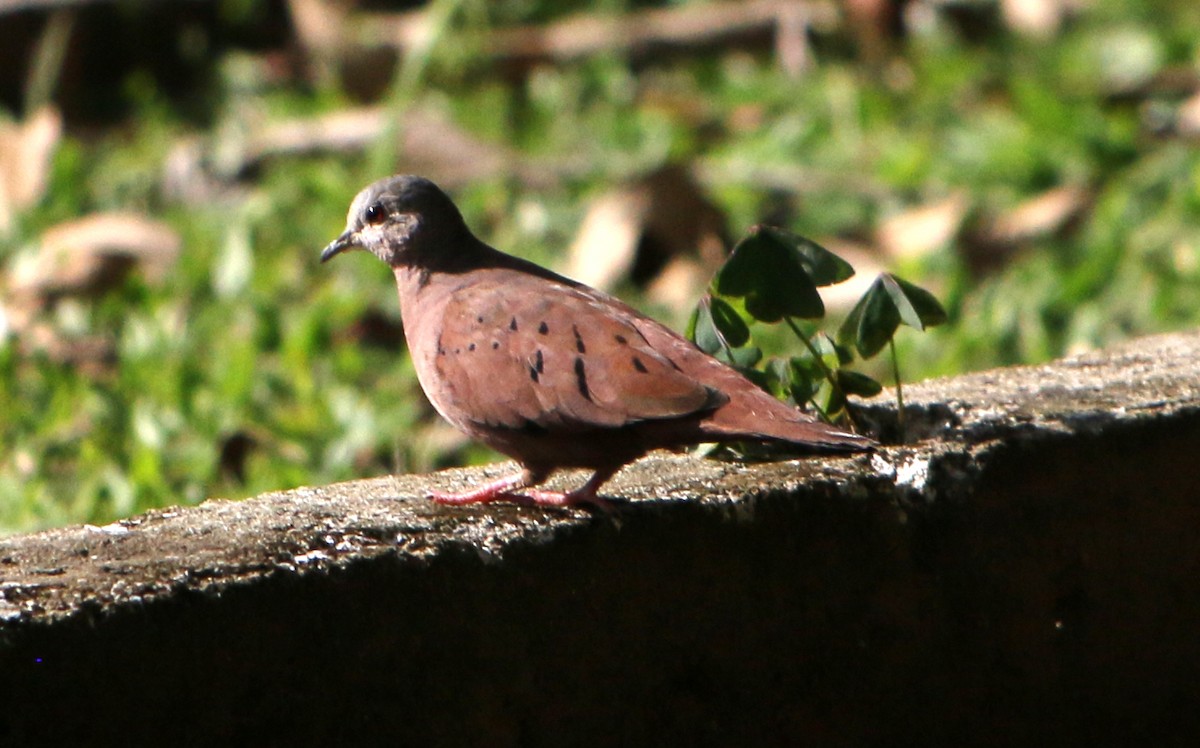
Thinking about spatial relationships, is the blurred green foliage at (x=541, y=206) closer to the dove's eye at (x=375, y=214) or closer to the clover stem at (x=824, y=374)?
the dove's eye at (x=375, y=214)

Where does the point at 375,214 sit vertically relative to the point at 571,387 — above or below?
above

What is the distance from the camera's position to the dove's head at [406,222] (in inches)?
158

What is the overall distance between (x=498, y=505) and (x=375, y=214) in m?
1.36

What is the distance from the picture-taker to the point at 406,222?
4.06 meters

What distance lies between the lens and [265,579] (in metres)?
2.54

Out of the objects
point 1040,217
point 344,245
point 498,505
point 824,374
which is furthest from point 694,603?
point 1040,217

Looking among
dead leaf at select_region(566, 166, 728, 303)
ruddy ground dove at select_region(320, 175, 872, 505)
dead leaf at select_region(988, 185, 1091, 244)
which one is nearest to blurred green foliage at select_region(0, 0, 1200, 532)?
dead leaf at select_region(988, 185, 1091, 244)

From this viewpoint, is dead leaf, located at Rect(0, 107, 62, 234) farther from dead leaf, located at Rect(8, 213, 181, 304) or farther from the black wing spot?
the black wing spot

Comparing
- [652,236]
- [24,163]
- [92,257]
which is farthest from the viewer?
[24,163]

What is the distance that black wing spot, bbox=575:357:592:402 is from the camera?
3068 millimetres

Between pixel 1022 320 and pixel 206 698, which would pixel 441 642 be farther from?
pixel 1022 320

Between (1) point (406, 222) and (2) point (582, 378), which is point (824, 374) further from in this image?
(1) point (406, 222)

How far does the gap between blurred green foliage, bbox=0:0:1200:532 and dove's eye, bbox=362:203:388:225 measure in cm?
58

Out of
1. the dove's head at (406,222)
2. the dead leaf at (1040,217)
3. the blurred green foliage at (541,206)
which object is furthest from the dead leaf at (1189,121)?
the dove's head at (406,222)
